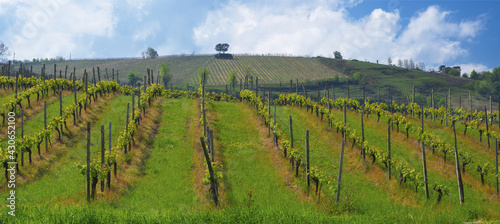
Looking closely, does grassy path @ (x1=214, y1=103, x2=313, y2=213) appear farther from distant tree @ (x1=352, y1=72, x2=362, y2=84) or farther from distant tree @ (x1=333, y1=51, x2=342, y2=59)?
distant tree @ (x1=333, y1=51, x2=342, y2=59)

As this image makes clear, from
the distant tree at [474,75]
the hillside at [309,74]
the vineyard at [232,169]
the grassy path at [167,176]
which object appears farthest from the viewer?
the distant tree at [474,75]

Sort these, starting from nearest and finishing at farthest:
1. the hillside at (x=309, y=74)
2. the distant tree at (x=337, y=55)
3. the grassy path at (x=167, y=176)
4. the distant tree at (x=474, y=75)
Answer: the grassy path at (x=167, y=176) → the hillside at (x=309, y=74) → the distant tree at (x=474, y=75) → the distant tree at (x=337, y=55)

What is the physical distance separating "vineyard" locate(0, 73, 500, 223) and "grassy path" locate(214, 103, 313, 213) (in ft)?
0.32

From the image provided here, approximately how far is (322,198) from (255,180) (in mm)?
3901

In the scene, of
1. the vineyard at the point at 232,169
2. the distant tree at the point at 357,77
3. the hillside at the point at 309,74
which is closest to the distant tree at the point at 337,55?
the hillside at the point at 309,74

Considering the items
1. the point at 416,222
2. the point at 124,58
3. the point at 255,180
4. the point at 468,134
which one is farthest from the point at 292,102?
the point at 124,58

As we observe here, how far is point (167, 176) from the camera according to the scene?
18.2 metres

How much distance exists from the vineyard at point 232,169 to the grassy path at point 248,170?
10cm

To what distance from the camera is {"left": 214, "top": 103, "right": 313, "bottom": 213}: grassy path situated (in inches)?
598

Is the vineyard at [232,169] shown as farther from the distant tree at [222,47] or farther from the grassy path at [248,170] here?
the distant tree at [222,47]

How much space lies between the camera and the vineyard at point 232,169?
9.96 metres

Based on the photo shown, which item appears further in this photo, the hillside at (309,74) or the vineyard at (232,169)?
the hillside at (309,74)

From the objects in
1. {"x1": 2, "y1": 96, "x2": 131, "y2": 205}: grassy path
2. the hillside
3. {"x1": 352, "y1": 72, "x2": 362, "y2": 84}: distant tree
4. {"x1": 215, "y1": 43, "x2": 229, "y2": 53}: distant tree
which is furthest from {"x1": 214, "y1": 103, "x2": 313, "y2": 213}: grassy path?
{"x1": 215, "y1": 43, "x2": 229, "y2": 53}: distant tree

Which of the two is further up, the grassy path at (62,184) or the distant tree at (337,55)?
the distant tree at (337,55)
